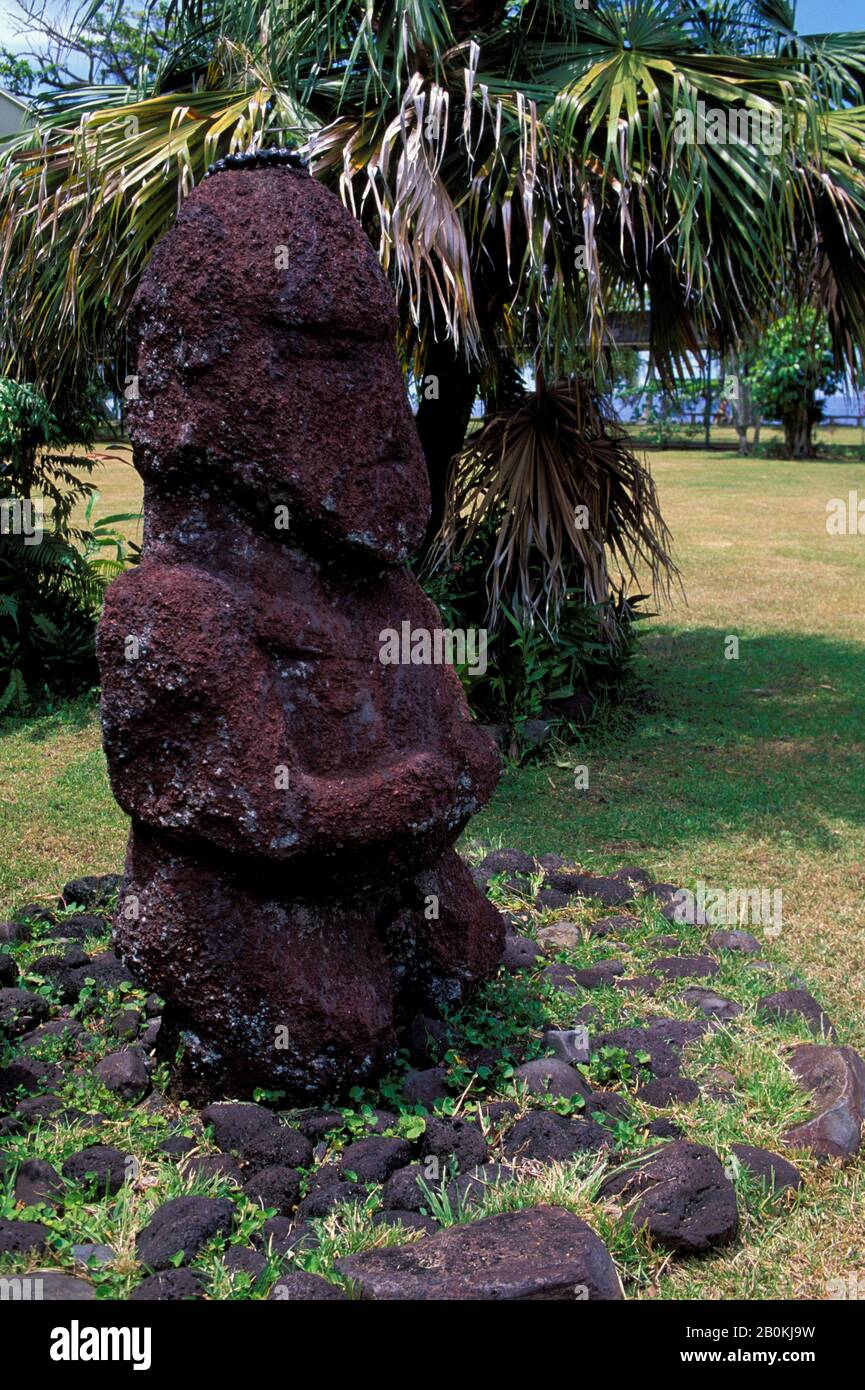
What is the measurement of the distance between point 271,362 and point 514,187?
11.5ft

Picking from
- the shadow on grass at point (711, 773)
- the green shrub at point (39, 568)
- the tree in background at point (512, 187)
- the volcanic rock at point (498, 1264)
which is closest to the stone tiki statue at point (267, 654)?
the volcanic rock at point (498, 1264)

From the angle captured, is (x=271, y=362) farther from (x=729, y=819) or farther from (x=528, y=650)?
(x=528, y=650)

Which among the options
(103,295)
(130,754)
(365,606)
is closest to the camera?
(130,754)

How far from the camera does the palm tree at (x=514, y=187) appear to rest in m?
6.21

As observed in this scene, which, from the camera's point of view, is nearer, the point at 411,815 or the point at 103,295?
the point at 411,815

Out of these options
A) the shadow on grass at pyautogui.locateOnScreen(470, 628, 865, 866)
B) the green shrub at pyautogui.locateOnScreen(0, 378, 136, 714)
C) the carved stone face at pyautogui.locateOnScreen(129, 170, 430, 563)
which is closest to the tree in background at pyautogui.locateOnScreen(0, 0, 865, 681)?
the green shrub at pyautogui.locateOnScreen(0, 378, 136, 714)

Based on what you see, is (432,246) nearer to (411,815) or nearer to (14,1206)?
(411,815)

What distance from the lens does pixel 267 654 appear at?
3455 millimetres

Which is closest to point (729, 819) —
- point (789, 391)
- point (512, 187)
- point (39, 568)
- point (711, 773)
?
point (711, 773)

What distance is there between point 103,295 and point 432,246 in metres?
1.84

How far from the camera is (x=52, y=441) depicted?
28.9 ft

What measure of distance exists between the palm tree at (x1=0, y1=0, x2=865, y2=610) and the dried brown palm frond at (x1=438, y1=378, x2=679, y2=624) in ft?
0.06

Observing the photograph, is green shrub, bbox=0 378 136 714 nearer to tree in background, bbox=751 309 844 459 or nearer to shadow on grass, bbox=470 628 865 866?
shadow on grass, bbox=470 628 865 866

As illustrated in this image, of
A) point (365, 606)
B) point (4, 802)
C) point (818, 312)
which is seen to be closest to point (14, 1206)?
point (365, 606)
